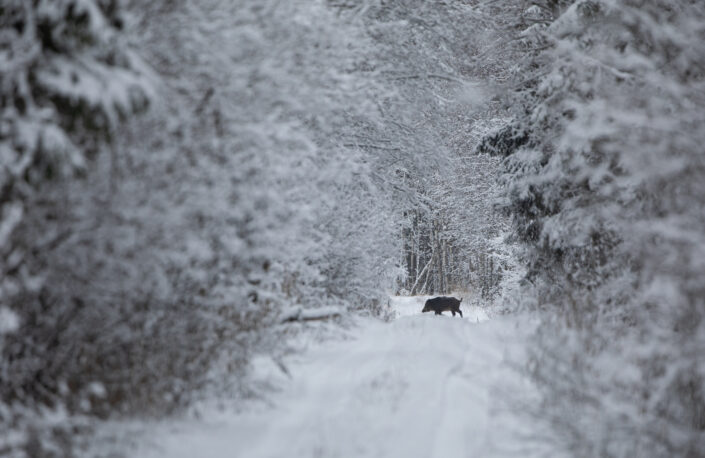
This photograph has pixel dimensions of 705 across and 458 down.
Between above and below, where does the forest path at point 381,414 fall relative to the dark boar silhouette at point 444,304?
above

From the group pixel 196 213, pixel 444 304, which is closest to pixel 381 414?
pixel 196 213

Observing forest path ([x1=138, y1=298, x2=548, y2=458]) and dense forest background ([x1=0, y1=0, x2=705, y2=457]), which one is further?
forest path ([x1=138, y1=298, x2=548, y2=458])

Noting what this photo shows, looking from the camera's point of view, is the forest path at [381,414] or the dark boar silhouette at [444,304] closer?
the forest path at [381,414]

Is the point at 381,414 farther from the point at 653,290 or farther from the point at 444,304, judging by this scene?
the point at 444,304

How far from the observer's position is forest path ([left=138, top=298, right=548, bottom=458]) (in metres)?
3.97

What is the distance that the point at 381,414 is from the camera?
474 centimetres

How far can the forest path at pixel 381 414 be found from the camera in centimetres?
397

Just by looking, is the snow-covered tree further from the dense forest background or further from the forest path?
the forest path

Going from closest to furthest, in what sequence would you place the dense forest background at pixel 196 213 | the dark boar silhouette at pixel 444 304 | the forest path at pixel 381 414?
Answer: the dense forest background at pixel 196 213, the forest path at pixel 381 414, the dark boar silhouette at pixel 444 304

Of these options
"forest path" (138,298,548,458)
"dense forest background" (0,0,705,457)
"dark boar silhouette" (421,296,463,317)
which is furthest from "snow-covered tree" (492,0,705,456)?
"dark boar silhouette" (421,296,463,317)

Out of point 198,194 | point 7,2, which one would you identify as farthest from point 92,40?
point 198,194

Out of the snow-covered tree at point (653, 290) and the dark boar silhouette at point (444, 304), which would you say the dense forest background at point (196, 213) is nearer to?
the snow-covered tree at point (653, 290)

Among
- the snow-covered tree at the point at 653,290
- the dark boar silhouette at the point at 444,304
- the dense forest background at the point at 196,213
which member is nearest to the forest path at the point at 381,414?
the dense forest background at the point at 196,213

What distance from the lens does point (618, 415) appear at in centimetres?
365
